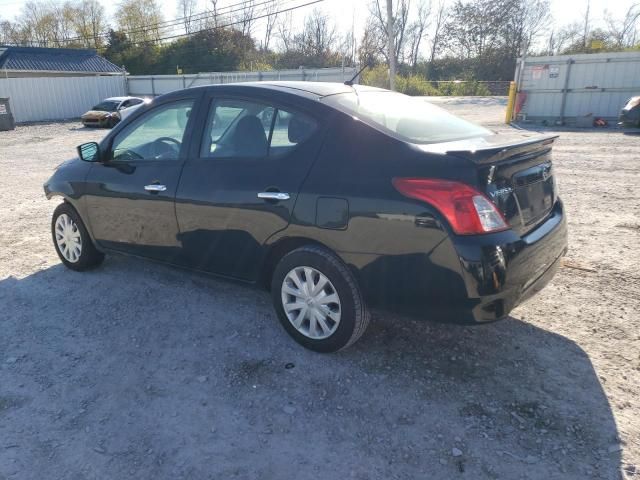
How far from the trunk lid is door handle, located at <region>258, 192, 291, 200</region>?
0.91 meters

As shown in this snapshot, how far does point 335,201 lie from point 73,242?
9.97 ft

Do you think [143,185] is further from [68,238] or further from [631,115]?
[631,115]

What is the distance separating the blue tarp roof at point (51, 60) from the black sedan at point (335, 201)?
35383mm

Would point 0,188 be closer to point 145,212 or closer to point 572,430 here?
point 145,212

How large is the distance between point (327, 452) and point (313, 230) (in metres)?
1.26

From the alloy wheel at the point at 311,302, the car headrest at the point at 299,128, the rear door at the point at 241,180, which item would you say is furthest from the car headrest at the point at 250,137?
the alloy wheel at the point at 311,302

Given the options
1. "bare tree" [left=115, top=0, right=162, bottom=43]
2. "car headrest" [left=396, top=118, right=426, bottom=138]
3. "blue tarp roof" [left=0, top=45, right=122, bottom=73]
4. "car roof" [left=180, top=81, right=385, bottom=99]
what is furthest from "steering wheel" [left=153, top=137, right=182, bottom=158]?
"bare tree" [left=115, top=0, right=162, bottom=43]

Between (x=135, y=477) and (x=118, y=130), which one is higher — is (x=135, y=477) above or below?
below

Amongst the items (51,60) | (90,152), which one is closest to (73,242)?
(90,152)

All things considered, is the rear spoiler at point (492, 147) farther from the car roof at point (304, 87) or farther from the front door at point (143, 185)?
the front door at point (143, 185)

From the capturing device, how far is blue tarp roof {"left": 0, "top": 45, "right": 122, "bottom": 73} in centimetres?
3281

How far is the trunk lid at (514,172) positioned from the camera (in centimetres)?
261

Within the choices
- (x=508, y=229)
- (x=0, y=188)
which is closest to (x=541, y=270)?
(x=508, y=229)

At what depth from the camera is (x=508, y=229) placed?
2.66 metres
